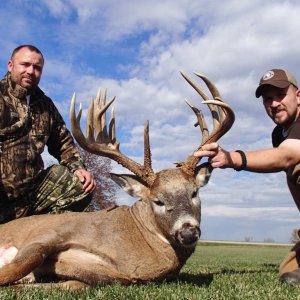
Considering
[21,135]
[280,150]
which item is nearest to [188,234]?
[280,150]

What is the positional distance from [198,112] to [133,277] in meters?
3.00

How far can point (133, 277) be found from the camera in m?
6.55

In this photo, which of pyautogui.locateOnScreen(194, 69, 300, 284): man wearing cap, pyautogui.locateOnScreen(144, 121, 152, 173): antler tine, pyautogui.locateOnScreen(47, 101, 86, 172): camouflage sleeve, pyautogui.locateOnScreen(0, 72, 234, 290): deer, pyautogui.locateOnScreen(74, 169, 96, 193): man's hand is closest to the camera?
pyautogui.locateOnScreen(194, 69, 300, 284): man wearing cap

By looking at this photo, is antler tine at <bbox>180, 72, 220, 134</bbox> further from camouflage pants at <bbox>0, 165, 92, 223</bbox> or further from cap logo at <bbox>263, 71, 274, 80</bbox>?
camouflage pants at <bbox>0, 165, 92, 223</bbox>

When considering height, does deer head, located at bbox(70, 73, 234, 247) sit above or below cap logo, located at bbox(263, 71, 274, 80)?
below

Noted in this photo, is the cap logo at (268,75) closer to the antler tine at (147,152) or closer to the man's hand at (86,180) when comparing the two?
the antler tine at (147,152)

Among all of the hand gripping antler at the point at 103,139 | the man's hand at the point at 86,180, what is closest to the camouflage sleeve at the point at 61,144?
the man's hand at the point at 86,180

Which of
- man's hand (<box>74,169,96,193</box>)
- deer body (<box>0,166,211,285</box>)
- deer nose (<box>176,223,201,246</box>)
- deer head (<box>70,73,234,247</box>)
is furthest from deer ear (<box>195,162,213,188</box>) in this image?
man's hand (<box>74,169,96,193</box>)

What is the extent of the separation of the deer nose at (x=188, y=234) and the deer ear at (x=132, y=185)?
134 centimetres

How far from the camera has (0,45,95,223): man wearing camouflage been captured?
837cm

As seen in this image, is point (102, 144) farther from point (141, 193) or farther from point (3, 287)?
point (3, 287)

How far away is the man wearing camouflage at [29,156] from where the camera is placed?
8367 mm

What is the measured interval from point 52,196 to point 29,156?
0.78 metres

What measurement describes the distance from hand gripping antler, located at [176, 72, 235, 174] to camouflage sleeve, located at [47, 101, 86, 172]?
241 cm
